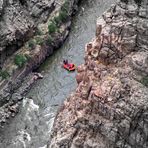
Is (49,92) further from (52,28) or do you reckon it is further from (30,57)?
(52,28)

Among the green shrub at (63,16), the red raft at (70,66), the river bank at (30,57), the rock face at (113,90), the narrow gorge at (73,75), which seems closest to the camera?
the rock face at (113,90)

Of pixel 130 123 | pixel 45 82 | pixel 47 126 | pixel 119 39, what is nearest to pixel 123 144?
pixel 130 123

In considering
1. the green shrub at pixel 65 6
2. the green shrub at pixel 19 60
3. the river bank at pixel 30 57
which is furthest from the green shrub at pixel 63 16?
the green shrub at pixel 19 60

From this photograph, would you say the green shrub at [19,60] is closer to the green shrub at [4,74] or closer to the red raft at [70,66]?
the green shrub at [4,74]

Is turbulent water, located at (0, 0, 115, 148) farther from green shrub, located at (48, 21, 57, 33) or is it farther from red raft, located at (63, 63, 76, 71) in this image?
green shrub, located at (48, 21, 57, 33)

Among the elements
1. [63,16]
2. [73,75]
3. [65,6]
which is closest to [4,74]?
[73,75]

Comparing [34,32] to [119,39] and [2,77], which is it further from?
[119,39]

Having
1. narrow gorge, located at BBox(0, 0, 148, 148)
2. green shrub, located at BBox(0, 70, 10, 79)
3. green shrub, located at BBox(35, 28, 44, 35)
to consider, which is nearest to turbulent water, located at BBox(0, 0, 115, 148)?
narrow gorge, located at BBox(0, 0, 148, 148)

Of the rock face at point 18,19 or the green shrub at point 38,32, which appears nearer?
Answer: the rock face at point 18,19
